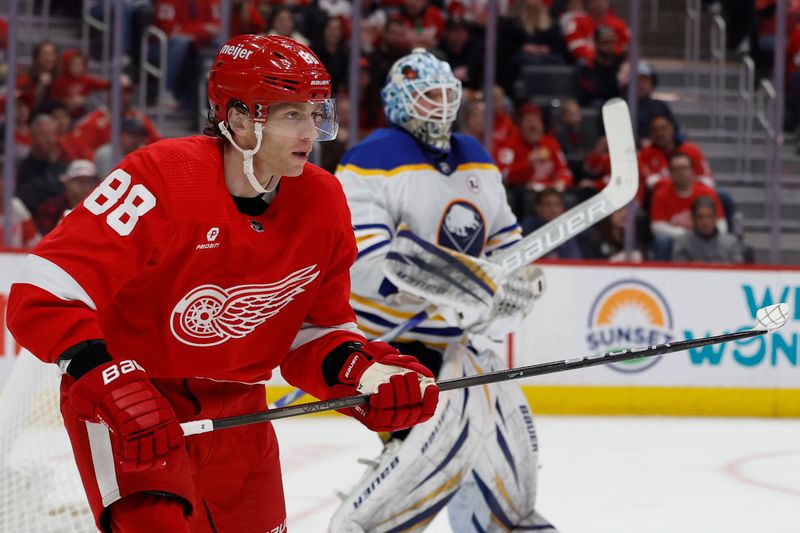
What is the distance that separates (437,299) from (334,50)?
3.96 meters

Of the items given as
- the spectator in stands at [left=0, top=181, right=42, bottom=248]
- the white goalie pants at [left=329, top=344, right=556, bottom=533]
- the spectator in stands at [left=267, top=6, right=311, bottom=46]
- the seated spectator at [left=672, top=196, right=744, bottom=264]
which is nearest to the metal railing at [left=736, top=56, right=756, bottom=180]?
the seated spectator at [left=672, top=196, right=744, bottom=264]

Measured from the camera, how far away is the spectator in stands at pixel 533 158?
6.61 metres

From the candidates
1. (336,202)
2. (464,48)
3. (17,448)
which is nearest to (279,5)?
(464,48)

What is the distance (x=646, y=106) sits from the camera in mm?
6684

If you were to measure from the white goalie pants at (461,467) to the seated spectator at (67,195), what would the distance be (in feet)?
11.2

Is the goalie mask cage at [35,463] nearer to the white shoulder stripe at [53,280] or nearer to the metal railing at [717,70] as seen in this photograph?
the white shoulder stripe at [53,280]

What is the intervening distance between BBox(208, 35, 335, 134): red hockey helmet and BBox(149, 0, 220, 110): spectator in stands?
15.8 ft

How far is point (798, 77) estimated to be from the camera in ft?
23.9

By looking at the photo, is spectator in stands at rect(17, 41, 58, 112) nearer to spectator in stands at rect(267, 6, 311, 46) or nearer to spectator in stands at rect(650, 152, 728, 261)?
spectator in stands at rect(267, 6, 311, 46)

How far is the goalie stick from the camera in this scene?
307 centimetres

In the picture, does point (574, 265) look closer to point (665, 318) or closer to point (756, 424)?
point (665, 318)

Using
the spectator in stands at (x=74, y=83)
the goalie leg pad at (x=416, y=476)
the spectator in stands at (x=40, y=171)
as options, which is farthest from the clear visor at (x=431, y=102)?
the spectator in stands at (x=74, y=83)

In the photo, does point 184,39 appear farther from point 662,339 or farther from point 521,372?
point 521,372

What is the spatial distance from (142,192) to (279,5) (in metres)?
5.17
